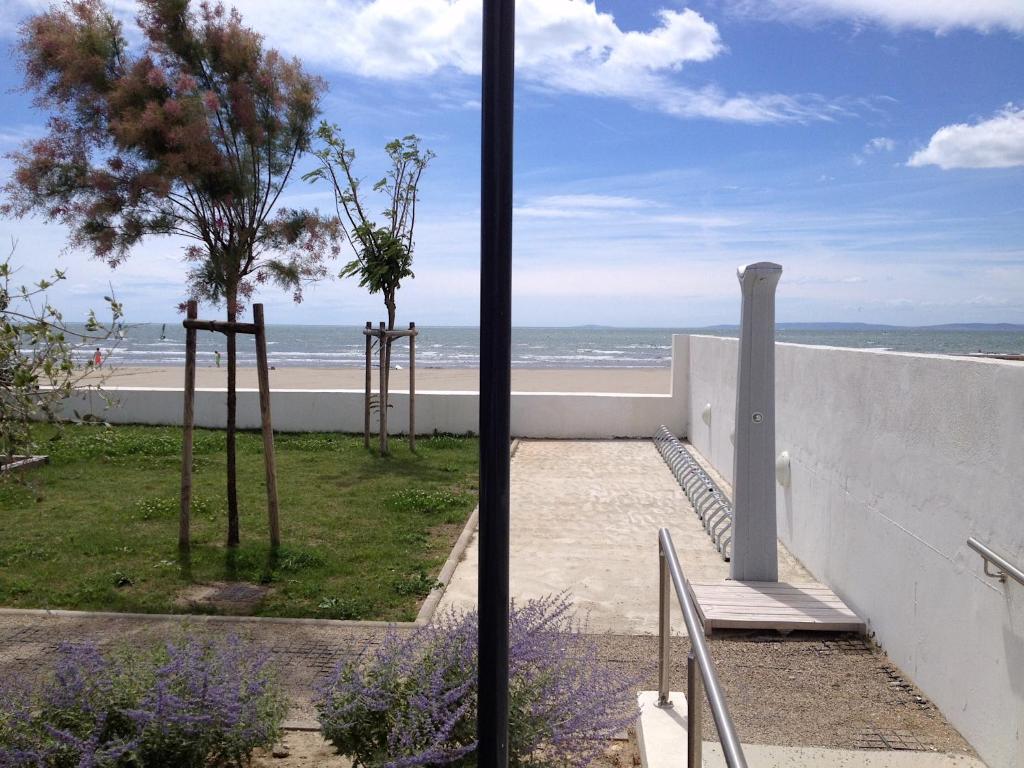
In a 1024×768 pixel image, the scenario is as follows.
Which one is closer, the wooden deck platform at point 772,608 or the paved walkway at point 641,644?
the paved walkway at point 641,644

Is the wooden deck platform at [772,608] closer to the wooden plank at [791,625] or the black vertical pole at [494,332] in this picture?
the wooden plank at [791,625]

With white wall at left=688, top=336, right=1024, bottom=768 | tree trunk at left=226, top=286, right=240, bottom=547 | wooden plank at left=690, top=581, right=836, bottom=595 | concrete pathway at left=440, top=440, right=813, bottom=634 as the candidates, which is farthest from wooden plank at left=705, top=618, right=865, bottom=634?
tree trunk at left=226, top=286, right=240, bottom=547

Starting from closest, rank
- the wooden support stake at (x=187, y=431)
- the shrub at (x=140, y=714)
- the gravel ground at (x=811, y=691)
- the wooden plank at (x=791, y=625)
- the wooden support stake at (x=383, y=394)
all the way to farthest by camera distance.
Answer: the shrub at (x=140, y=714) → the gravel ground at (x=811, y=691) → the wooden plank at (x=791, y=625) → the wooden support stake at (x=187, y=431) → the wooden support stake at (x=383, y=394)

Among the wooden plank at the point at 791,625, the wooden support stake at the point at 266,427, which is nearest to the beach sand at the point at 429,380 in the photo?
the wooden support stake at the point at 266,427

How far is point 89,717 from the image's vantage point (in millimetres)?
2799

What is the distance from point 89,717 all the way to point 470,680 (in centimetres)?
128

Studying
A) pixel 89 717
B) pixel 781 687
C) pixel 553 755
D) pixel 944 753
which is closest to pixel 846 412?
pixel 781 687

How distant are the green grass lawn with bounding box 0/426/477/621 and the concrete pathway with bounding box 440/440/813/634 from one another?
0.61 m

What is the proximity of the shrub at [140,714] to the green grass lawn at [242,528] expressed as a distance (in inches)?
50.4

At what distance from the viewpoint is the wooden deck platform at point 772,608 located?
511cm

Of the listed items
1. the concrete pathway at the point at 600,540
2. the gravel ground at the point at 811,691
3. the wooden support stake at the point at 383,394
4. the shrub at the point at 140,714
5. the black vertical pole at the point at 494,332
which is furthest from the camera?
the wooden support stake at the point at 383,394

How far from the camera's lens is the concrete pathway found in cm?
582

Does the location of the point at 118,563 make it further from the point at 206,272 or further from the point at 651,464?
the point at 651,464

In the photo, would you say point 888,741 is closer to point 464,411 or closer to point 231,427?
point 231,427
